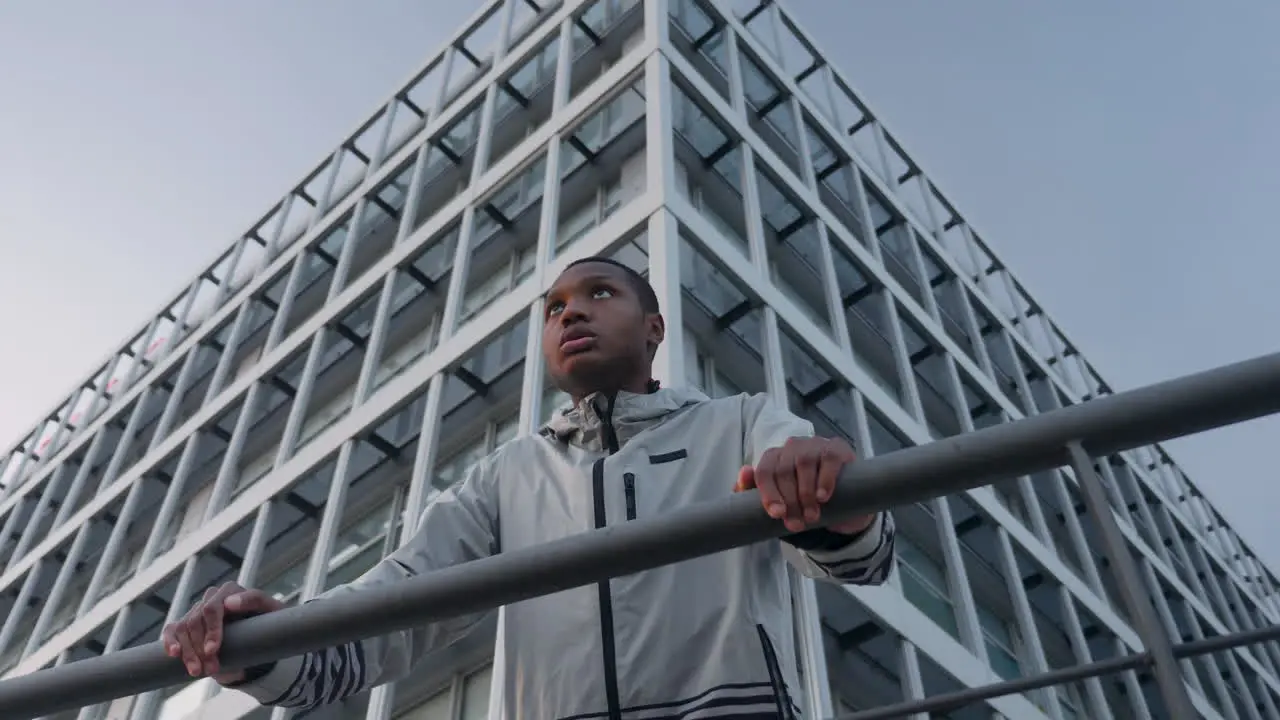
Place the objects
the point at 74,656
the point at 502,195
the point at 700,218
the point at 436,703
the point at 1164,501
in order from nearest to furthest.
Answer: the point at 436,703
the point at 700,218
the point at 502,195
the point at 74,656
the point at 1164,501

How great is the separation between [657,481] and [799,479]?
2.29ft

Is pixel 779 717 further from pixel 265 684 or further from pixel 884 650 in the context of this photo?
pixel 884 650

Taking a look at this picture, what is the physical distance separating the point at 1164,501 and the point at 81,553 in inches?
812

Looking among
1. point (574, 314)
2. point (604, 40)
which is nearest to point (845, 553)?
point (574, 314)

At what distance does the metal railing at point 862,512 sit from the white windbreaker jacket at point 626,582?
13cm

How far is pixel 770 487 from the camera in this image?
164 centimetres

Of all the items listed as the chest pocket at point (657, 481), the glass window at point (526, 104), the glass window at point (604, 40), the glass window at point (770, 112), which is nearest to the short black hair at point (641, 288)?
the chest pocket at point (657, 481)

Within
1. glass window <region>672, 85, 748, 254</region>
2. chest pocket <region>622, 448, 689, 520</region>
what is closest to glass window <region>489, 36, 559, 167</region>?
glass window <region>672, 85, 748, 254</region>

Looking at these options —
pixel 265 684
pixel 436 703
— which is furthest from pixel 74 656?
pixel 265 684

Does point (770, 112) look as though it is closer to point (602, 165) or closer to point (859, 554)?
point (602, 165)

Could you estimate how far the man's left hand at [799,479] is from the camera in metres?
1.62

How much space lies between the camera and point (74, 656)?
16.5m

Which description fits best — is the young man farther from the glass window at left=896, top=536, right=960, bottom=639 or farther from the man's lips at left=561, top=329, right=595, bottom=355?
the glass window at left=896, top=536, right=960, bottom=639

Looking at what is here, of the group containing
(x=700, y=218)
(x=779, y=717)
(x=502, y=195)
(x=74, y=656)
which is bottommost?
(x=779, y=717)
